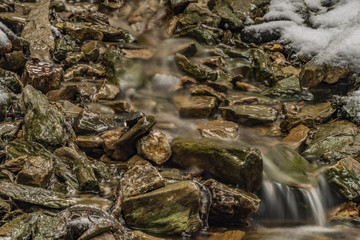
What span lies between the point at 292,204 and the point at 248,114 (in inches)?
96.4

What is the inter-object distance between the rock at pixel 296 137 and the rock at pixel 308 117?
13cm

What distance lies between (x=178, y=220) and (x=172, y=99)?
4.18 m

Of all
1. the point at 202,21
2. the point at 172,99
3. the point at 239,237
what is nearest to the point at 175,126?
the point at 172,99

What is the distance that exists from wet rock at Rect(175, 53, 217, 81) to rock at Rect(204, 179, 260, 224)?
444cm

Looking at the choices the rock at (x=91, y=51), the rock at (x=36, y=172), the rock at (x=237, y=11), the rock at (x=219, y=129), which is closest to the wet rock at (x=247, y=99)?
the rock at (x=219, y=129)

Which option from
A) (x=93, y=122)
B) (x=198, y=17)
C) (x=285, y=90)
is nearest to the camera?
(x=93, y=122)

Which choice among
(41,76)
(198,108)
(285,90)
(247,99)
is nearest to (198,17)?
(285,90)

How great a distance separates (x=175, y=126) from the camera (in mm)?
6418

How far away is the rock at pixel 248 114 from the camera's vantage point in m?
6.65

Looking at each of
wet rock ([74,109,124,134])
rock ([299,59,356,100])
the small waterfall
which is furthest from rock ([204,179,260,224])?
rock ([299,59,356,100])

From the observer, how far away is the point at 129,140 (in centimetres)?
530

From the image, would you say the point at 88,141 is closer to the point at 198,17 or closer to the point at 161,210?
the point at 161,210

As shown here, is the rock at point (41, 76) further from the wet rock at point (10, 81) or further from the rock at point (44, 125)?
the rock at point (44, 125)

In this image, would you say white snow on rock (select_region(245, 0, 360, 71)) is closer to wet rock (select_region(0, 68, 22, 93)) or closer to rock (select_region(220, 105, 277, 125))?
rock (select_region(220, 105, 277, 125))
